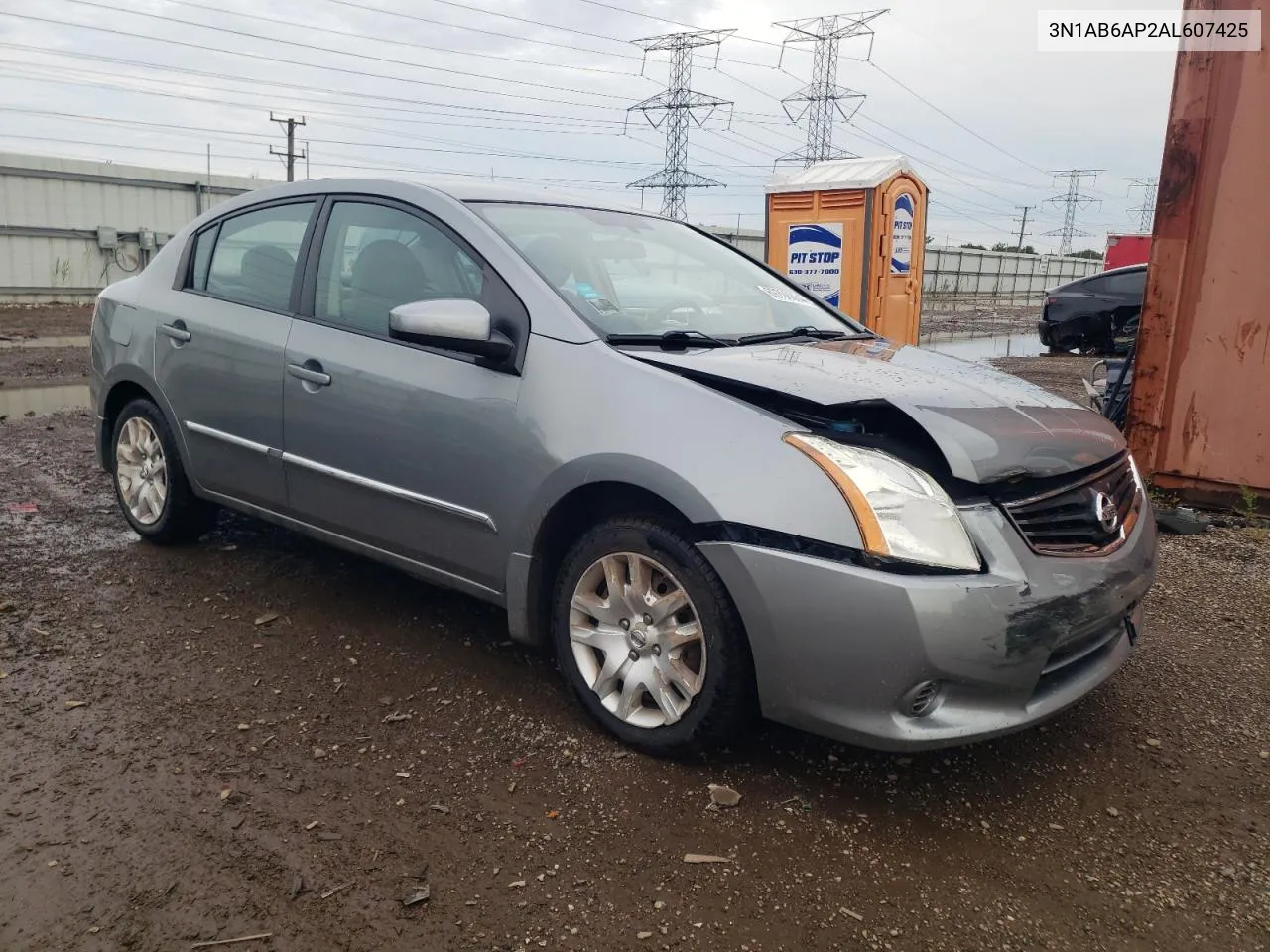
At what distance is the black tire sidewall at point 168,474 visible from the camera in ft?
14.1

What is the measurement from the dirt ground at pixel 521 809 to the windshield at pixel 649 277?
130 cm

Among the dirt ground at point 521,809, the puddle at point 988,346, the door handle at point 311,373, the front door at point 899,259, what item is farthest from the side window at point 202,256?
the puddle at point 988,346

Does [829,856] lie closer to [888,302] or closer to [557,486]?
[557,486]

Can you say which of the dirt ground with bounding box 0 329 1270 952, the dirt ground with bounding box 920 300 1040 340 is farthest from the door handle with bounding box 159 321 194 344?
the dirt ground with bounding box 920 300 1040 340

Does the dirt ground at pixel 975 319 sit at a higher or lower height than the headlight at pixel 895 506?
lower

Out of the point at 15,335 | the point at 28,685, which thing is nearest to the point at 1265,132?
the point at 28,685

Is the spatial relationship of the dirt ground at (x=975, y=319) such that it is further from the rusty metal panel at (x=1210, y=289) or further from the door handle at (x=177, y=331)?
the door handle at (x=177, y=331)

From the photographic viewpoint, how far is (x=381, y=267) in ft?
11.6

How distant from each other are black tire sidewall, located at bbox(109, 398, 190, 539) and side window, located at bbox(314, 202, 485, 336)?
1188mm

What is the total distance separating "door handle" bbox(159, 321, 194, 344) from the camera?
13.5ft

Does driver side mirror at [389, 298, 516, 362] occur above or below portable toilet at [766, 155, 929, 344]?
below

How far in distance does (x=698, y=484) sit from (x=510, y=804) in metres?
0.98

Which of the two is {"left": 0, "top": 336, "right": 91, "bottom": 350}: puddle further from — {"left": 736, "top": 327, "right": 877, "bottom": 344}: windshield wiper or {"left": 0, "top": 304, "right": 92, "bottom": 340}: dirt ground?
{"left": 736, "top": 327, "right": 877, "bottom": 344}: windshield wiper

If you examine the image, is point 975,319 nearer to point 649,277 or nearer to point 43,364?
point 43,364
